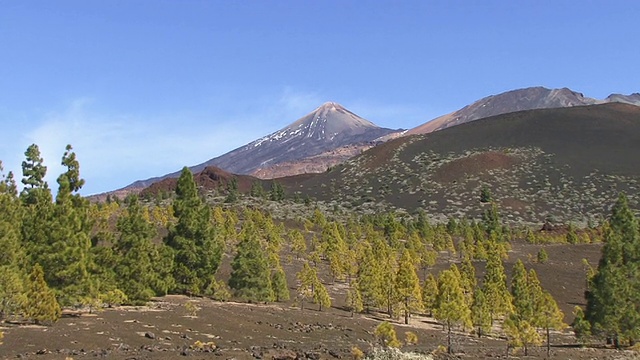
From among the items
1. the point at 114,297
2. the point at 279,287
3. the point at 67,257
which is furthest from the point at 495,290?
the point at 67,257

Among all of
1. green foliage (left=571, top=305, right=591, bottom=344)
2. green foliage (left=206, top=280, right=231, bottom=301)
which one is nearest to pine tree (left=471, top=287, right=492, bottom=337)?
green foliage (left=571, top=305, right=591, bottom=344)

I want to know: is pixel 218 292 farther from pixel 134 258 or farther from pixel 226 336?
pixel 226 336

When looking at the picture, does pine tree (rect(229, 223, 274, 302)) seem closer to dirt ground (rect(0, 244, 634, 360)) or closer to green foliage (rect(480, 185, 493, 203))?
dirt ground (rect(0, 244, 634, 360))

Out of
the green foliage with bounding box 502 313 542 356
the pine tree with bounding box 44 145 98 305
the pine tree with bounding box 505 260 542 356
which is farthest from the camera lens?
the pine tree with bounding box 505 260 542 356

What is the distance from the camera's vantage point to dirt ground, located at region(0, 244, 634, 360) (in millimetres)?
24984

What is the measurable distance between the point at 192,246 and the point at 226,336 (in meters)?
15.3

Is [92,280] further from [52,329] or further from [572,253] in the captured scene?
[572,253]

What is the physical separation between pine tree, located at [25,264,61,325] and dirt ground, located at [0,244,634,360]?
71 cm

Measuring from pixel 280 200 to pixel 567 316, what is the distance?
344ft

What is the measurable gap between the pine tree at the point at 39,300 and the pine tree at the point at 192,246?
695 inches

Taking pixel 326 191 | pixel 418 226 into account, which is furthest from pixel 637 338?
pixel 326 191

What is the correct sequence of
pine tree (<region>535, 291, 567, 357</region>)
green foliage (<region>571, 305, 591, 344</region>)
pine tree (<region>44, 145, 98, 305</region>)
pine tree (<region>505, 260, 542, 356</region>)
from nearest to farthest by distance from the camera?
pine tree (<region>44, 145, 98, 305</region>)
pine tree (<region>505, 260, 542, 356</region>)
pine tree (<region>535, 291, 567, 357</region>)
green foliage (<region>571, 305, 591, 344</region>)

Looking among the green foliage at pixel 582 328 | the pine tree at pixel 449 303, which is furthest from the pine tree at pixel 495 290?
the pine tree at pixel 449 303

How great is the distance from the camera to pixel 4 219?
3067 centimetres
